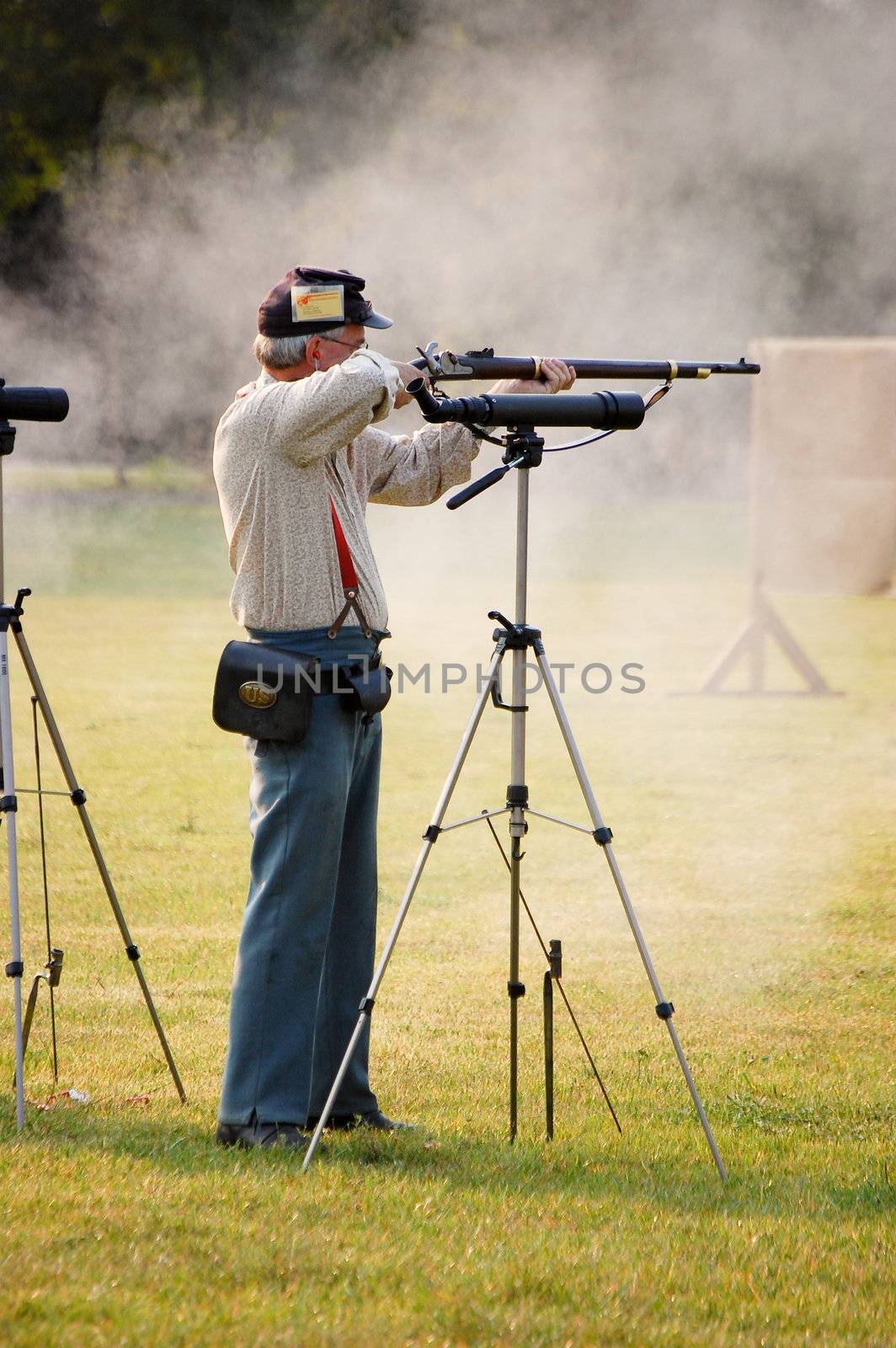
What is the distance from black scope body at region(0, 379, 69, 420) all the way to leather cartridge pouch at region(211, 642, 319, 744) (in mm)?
701

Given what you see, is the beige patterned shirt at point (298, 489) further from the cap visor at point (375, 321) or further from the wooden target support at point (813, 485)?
the wooden target support at point (813, 485)

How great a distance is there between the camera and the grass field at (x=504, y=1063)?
2.48 m

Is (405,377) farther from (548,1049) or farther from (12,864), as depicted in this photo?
(548,1049)

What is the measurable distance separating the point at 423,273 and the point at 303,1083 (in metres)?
6.24

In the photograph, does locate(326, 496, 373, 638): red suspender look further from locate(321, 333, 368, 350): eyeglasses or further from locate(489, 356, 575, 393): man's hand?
locate(489, 356, 575, 393): man's hand

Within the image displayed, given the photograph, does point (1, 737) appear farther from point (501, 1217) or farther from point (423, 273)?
point (423, 273)

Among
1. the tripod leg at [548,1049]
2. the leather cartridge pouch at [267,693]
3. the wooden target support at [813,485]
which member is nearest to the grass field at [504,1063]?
the tripod leg at [548,1049]

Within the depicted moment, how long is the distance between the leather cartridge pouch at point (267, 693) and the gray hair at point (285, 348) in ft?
1.93

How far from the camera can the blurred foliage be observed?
867cm

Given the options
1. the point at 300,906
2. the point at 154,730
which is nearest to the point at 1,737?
the point at 300,906

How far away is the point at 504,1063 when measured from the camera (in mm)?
3838

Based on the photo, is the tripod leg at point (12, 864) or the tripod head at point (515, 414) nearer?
the tripod head at point (515, 414)

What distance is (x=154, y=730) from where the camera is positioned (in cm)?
873

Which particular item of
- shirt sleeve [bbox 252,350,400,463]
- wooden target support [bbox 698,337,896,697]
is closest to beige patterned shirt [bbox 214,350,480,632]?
shirt sleeve [bbox 252,350,400,463]
